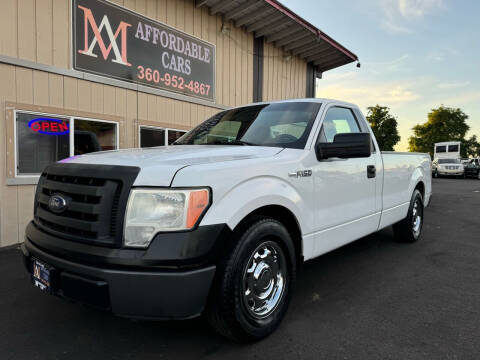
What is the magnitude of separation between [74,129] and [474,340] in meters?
6.12

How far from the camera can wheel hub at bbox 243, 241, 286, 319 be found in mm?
2305

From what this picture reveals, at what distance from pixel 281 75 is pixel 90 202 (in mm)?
9723

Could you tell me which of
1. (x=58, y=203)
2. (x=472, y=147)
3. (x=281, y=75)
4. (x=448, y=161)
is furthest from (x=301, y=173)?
(x=472, y=147)

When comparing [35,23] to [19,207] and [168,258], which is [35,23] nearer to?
[19,207]

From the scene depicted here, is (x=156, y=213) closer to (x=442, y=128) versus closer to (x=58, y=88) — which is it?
(x=58, y=88)

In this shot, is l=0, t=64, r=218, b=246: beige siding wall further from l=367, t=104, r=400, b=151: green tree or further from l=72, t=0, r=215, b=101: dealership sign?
l=367, t=104, r=400, b=151: green tree

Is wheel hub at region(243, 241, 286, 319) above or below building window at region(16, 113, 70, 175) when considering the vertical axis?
below

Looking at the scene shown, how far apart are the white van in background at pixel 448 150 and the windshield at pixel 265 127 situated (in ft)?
110

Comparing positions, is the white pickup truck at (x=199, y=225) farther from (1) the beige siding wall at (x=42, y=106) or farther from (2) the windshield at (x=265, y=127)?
(1) the beige siding wall at (x=42, y=106)

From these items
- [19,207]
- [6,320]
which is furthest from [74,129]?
[6,320]

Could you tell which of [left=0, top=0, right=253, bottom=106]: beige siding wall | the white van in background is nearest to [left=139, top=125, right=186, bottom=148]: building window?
[left=0, top=0, right=253, bottom=106]: beige siding wall

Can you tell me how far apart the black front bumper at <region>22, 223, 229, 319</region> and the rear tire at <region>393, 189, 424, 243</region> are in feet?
13.0

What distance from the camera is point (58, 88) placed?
5.55 meters

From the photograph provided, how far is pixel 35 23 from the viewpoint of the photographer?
5.23 m
